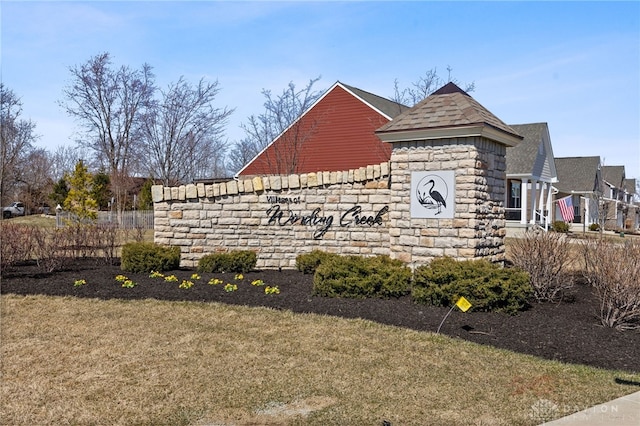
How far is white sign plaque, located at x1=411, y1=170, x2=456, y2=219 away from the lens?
31.8 feet

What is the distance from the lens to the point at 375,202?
1139 cm

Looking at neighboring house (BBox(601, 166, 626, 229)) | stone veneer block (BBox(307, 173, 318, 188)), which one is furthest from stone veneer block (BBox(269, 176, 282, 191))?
neighboring house (BBox(601, 166, 626, 229))

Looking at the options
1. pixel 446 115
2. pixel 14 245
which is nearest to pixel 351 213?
pixel 446 115

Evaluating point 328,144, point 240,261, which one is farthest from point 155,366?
point 328,144

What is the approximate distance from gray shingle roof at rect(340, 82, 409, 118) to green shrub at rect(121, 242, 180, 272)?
647 inches

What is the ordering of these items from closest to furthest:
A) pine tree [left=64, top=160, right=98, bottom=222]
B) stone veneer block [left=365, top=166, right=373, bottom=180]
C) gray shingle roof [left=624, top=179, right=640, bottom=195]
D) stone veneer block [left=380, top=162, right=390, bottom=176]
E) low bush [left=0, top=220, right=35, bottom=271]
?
low bush [left=0, top=220, right=35, bottom=271]
stone veneer block [left=380, top=162, right=390, bottom=176]
stone veneer block [left=365, top=166, right=373, bottom=180]
pine tree [left=64, top=160, right=98, bottom=222]
gray shingle roof [left=624, top=179, right=640, bottom=195]

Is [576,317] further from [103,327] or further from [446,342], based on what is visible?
[103,327]

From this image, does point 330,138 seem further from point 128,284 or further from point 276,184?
point 128,284

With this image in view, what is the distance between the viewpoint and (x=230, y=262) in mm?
11422

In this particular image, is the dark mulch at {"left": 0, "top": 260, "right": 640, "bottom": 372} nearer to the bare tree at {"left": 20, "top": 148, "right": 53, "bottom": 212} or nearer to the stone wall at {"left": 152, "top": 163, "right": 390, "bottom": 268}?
the stone wall at {"left": 152, "top": 163, "right": 390, "bottom": 268}

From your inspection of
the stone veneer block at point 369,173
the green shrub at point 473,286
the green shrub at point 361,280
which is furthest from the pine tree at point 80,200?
the green shrub at point 473,286

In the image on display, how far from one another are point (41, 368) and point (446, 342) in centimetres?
477

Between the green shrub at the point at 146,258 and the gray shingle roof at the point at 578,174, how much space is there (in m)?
37.3

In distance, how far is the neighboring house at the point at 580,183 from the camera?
4038cm
